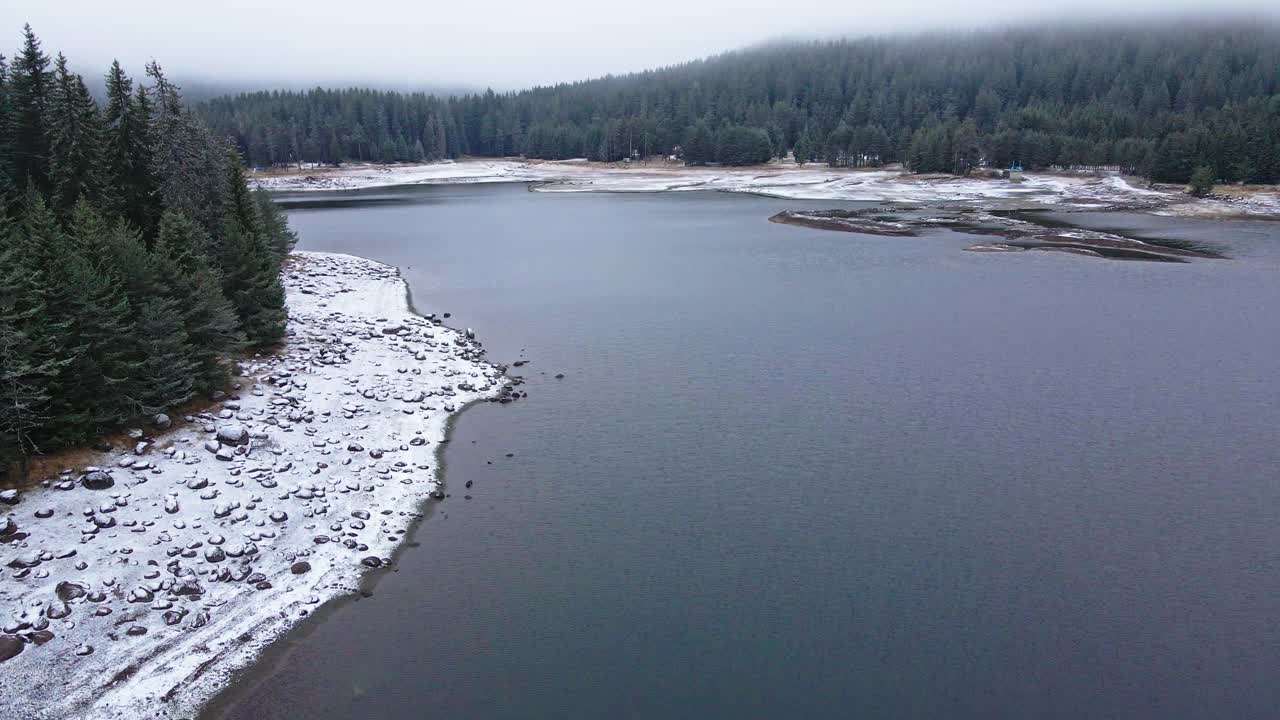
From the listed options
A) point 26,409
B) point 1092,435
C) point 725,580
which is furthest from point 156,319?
point 1092,435

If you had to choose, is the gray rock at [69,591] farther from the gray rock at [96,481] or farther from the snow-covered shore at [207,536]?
the gray rock at [96,481]

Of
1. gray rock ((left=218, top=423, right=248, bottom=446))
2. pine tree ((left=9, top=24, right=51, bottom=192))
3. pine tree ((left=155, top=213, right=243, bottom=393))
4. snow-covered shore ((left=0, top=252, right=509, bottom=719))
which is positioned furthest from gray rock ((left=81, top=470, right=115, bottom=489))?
pine tree ((left=9, top=24, right=51, bottom=192))

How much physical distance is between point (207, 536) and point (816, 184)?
132 m

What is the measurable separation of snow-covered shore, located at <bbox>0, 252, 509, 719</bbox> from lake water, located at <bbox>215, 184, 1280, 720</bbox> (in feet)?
5.05

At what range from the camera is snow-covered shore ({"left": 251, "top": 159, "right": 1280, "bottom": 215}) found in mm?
107625

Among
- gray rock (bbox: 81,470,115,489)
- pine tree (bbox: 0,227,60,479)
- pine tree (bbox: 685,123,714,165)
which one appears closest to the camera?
pine tree (bbox: 0,227,60,479)

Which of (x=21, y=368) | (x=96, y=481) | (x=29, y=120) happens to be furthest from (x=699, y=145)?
(x=21, y=368)

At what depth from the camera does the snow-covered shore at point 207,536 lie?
17719 millimetres

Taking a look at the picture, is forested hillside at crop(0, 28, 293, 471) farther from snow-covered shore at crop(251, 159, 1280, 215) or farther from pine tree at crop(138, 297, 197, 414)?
snow-covered shore at crop(251, 159, 1280, 215)

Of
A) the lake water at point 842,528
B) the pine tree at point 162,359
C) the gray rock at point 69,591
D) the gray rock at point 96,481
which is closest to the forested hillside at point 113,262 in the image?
the pine tree at point 162,359

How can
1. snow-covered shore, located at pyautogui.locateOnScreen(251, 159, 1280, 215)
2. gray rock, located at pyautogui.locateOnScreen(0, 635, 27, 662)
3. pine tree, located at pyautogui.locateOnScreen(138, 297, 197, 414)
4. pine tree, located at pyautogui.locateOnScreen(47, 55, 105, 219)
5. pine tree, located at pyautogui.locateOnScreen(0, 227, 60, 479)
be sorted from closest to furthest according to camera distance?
gray rock, located at pyautogui.locateOnScreen(0, 635, 27, 662)
pine tree, located at pyautogui.locateOnScreen(0, 227, 60, 479)
pine tree, located at pyautogui.locateOnScreen(138, 297, 197, 414)
pine tree, located at pyautogui.locateOnScreen(47, 55, 105, 219)
snow-covered shore, located at pyautogui.locateOnScreen(251, 159, 1280, 215)

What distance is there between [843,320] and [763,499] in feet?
81.2

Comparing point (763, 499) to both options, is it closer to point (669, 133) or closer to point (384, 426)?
point (384, 426)

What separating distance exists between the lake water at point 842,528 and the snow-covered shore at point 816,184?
64.9 metres
